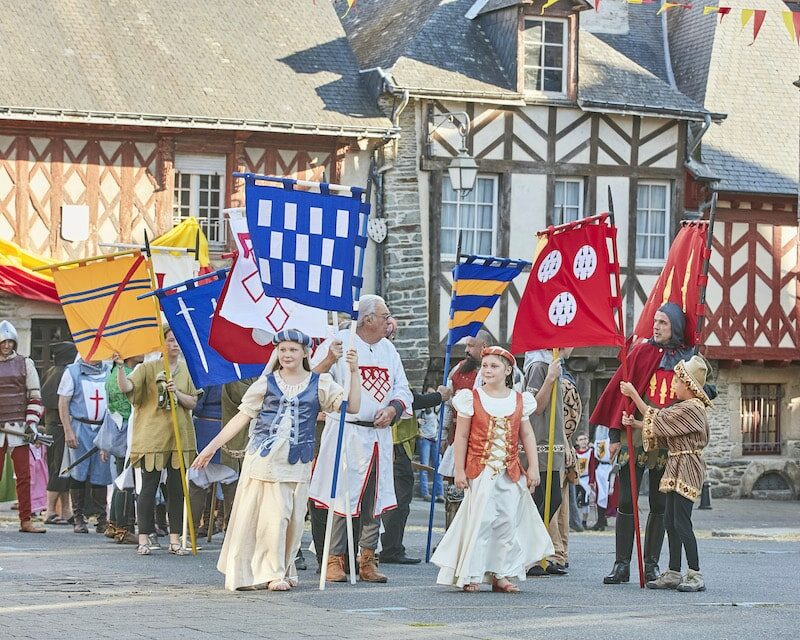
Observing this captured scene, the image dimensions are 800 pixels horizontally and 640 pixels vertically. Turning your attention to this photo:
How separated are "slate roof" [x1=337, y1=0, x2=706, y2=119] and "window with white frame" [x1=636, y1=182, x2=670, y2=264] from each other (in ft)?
4.61

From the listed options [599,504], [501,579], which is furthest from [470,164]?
[501,579]

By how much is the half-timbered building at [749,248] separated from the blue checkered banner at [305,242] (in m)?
18.2

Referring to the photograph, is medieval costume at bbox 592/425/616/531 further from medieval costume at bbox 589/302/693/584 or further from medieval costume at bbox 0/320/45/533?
medieval costume at bbox 589/302/693/584

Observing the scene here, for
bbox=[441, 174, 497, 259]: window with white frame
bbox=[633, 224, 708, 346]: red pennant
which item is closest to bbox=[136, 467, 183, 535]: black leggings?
bbox=[633, 224, 708, 346]: red pennant

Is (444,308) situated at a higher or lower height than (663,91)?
lower

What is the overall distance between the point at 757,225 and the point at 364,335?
1954 centimetres

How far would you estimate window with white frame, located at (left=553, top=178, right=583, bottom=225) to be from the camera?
1125 inches

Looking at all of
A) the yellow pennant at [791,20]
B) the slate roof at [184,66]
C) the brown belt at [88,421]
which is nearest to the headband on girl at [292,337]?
the brown belt at [88,421]

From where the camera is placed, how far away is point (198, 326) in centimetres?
1355

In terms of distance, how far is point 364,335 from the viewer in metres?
12.2

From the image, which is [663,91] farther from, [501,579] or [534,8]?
[501,579]

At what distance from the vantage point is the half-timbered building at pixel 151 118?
973 inches

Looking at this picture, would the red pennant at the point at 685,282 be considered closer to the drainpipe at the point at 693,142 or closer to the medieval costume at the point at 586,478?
the medieval costume at the point at 586,478

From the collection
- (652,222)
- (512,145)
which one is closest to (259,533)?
(512,145)
